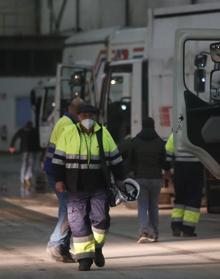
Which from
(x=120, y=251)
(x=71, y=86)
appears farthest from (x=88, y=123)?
(x=71, y=86)

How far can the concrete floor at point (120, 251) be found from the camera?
9633 millimetres

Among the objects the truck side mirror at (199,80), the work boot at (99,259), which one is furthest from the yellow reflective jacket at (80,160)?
the truck side mirror at (199,80)

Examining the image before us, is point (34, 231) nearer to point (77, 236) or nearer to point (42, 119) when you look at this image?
point (77, 236)

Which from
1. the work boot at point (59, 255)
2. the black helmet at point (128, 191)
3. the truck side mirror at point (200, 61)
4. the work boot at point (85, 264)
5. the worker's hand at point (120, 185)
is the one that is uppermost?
the truck side mirror at point (200, 61)

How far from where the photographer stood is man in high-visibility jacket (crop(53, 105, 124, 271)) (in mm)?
9602

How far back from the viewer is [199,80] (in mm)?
11500

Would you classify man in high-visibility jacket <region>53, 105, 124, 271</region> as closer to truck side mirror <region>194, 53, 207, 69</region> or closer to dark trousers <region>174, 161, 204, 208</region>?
truck side mirror <region>194, 53, 207, 69</region>

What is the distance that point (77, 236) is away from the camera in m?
9.59

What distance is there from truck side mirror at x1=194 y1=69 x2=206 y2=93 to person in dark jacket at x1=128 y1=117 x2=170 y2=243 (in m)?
1.15

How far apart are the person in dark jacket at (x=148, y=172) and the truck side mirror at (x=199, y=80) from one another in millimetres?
1149

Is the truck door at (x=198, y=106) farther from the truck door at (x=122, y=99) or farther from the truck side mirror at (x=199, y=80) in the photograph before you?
the truck door at (x=122, y=99)

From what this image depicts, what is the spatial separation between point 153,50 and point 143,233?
250 inches

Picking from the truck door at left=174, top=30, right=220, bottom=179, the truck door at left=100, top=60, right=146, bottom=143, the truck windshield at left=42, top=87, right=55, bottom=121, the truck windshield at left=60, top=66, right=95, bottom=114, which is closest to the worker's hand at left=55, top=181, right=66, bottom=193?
the truck door at left=174, top=30, right=220, bottom=179

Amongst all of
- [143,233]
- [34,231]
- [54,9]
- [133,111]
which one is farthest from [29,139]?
[54,9]
